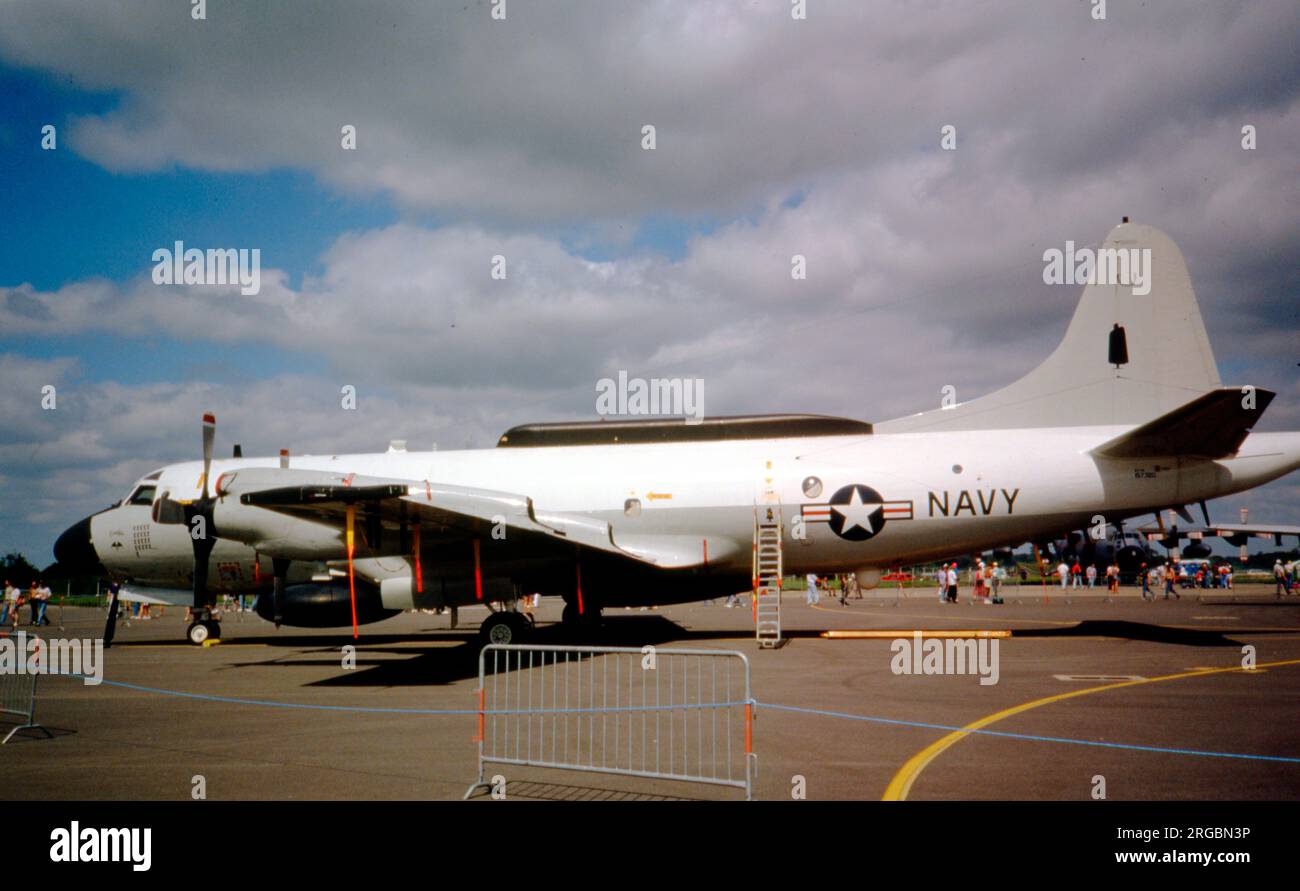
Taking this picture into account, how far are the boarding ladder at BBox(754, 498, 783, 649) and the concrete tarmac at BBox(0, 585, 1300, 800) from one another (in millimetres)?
635

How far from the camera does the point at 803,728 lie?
8.26 metres

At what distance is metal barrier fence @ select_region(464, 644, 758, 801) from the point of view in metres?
6.38

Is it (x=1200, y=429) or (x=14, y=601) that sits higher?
(x=1200, y=429)

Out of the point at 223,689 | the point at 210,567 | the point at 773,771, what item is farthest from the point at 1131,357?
the point at 210,567

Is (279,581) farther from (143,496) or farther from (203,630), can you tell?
(143,496)

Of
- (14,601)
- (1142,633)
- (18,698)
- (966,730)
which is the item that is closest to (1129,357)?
(1142,633)

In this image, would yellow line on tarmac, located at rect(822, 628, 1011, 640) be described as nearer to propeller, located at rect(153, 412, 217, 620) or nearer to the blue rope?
the blue rope

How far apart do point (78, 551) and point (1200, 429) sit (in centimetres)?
2324

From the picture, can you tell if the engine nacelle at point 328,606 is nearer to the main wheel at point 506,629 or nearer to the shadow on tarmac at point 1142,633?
the main wheel at point 506,629

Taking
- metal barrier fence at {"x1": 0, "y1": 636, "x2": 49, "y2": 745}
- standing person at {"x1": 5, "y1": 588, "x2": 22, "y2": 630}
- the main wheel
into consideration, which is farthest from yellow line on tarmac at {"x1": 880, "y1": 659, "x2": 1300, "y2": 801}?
standing person at {"x1": 5, "y1": 588, "x2": 22, "y2": 630}

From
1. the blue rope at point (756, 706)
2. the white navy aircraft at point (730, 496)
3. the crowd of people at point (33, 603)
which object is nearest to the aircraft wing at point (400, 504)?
the white navy aircraft at point (730, 496)

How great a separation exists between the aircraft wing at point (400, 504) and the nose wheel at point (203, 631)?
737 centimetres
